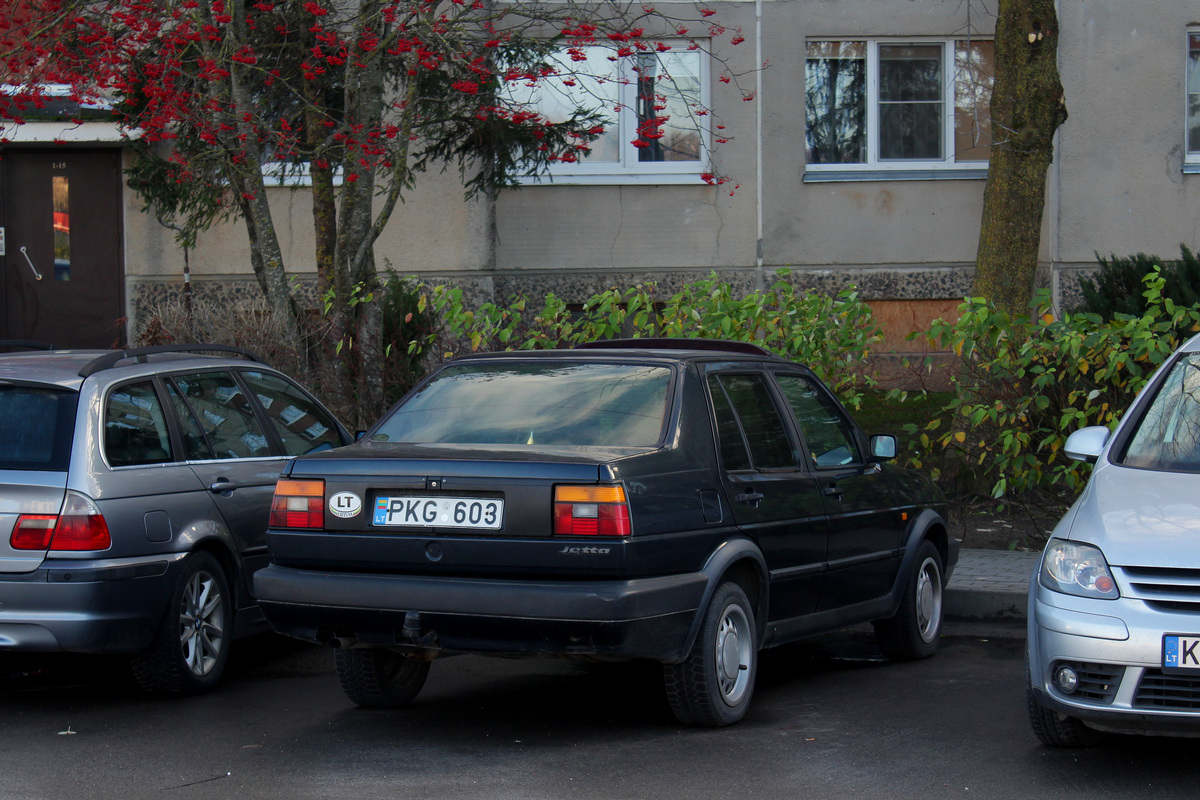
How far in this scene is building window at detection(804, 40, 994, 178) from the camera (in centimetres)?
1650

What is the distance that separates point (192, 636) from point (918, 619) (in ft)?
11.7

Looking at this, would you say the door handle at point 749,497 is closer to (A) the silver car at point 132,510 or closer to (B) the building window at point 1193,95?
(A) the silver car at point 132,510

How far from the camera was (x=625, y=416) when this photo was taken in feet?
17.6

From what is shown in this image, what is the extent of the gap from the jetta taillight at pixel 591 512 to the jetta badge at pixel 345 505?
0.82 metres

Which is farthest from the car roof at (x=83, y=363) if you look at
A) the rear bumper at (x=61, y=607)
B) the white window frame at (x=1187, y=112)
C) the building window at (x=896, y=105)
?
the white window frame at (x=1187, y=112)

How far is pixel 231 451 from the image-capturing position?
6734 millimetres

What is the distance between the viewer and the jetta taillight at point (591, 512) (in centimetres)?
481

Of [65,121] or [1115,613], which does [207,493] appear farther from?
[65,121]

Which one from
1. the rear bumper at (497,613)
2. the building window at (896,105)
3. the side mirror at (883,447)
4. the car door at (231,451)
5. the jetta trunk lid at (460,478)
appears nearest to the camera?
the rear bumper at (497,613)

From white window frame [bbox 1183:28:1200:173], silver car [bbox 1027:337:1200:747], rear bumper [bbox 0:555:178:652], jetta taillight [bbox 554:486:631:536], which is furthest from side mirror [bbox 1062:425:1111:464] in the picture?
white window frame [bbox 1183:28:1200:173]

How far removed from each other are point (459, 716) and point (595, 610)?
132 centimetres

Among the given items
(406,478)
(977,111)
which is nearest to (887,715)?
(406,478)

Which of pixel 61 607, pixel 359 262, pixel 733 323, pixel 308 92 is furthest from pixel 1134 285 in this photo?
pixel 61 607

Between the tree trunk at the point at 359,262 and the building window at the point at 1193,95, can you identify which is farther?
the building window at the point at 1193,95
